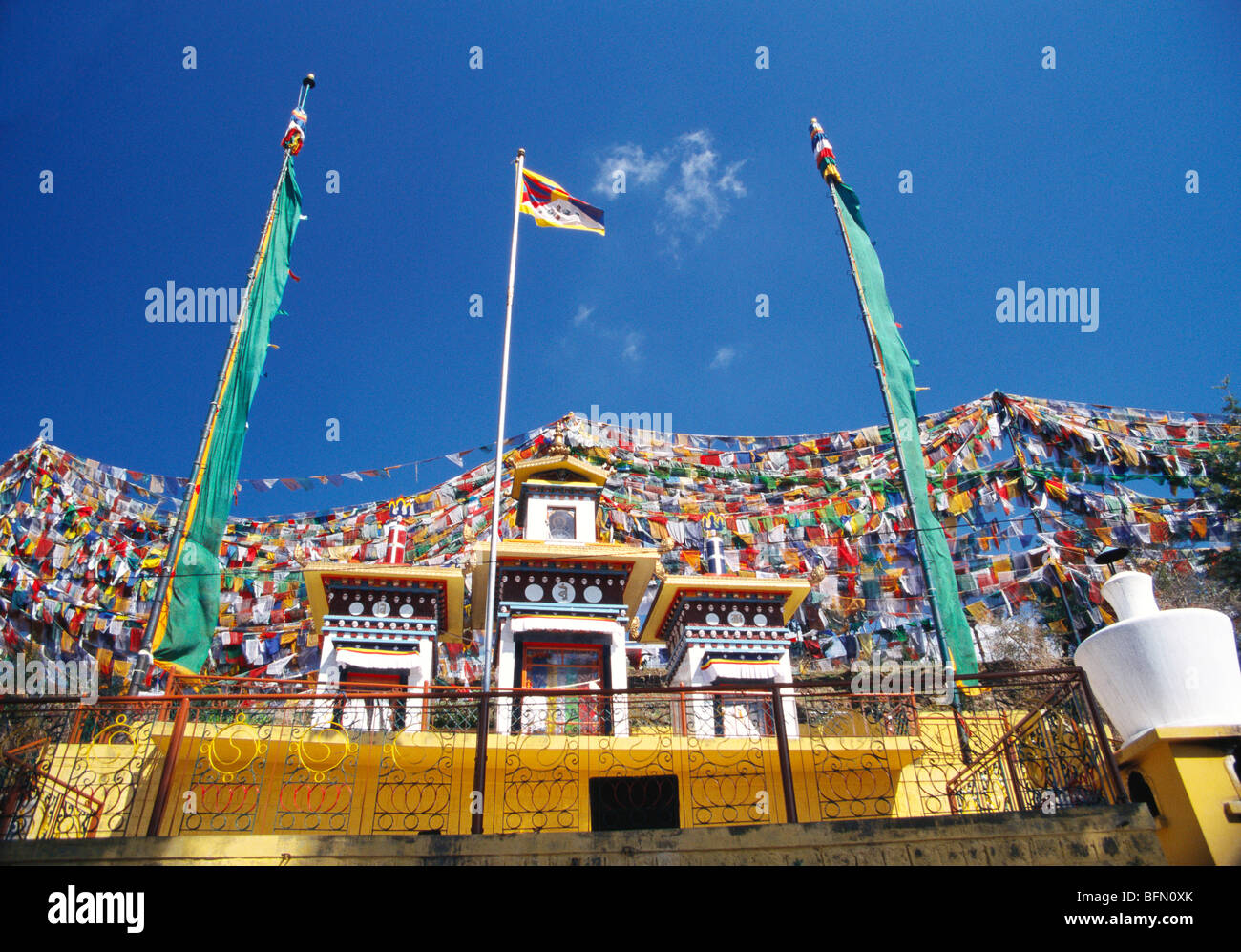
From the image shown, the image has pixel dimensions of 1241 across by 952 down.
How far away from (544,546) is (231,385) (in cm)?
657

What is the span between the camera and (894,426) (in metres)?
15.4

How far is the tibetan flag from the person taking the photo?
15.6 m

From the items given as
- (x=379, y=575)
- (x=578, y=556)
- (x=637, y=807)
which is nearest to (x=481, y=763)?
(x=637, y=807)

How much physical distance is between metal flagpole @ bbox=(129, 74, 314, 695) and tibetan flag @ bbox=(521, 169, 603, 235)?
5414 millimetres

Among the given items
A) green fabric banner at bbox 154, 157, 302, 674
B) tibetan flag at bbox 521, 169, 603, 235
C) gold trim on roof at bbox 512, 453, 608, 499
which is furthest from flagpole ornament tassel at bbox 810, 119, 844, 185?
green fabric banner at bbox 154, 157, 302, 674

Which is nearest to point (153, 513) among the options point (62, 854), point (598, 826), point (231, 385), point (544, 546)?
point (231, 385)

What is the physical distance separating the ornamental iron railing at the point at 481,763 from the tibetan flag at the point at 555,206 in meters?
9.27

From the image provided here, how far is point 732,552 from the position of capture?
23328mm

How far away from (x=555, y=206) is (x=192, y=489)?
8.63 m

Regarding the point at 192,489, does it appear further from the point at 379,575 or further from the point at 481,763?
the point at 481,763

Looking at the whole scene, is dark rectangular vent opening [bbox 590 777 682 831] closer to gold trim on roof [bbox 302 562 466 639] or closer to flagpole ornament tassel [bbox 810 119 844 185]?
gold trim on roof [bbox 302 562 466 639]

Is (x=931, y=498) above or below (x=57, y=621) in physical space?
above

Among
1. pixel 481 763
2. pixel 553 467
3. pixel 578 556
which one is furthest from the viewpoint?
pixel 553 467
